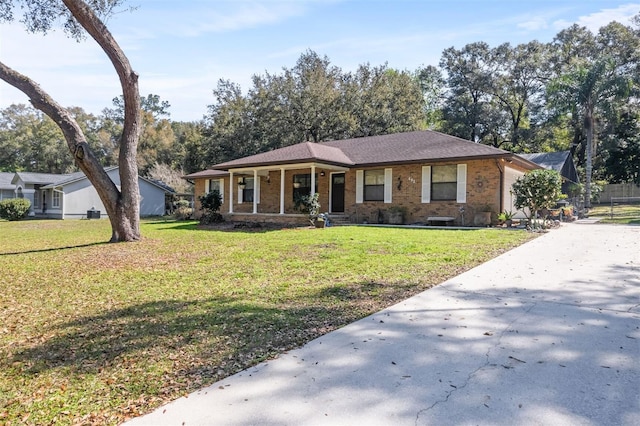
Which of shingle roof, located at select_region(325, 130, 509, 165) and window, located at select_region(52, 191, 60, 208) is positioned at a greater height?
shingle roof, located at select_region(325, 130, 509, 165)

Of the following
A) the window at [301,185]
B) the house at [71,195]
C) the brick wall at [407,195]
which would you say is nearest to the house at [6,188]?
the house at [71,195]

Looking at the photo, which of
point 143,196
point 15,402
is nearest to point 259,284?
point 15,402

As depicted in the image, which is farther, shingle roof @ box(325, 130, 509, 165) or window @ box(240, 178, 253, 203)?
window @ box(240, 178, 253, 203)

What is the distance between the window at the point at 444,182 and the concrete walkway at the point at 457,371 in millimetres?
10866

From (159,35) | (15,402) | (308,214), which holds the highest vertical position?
(159,35)

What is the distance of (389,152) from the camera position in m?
17.7

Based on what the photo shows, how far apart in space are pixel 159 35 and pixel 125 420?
39.1 feet

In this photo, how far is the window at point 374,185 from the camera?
17328 mm

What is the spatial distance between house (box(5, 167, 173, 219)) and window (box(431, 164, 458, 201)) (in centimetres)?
2079

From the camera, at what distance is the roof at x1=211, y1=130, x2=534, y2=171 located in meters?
15.1

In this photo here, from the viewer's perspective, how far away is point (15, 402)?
8.34 ft

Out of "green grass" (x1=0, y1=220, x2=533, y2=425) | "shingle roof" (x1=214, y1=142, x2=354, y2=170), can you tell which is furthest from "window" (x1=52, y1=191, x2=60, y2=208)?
Answer: "green grass" (x1=0, y1=220, x2=533, y2=425)

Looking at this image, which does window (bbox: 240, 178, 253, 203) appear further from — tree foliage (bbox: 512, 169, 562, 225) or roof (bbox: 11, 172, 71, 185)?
roof (bbox: 11, 172, 71, 185)

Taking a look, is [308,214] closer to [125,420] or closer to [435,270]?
[435,270]
